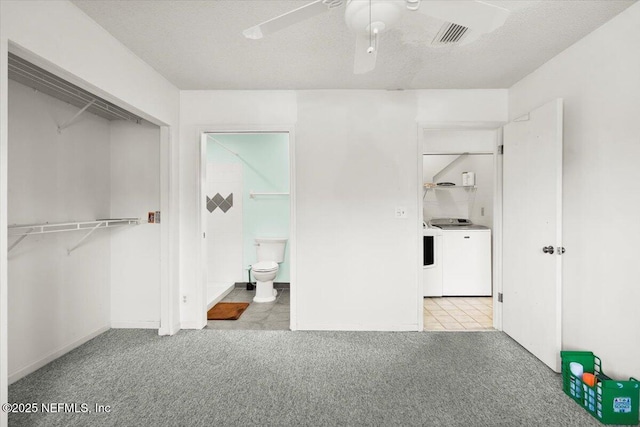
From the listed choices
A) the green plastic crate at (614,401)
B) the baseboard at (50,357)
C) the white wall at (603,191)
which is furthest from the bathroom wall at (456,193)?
the baseboard at (50,357)

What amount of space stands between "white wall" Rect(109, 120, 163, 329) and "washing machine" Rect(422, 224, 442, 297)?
3.05m

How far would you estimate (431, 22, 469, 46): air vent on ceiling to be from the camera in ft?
5.36

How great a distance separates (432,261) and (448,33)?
271 cm

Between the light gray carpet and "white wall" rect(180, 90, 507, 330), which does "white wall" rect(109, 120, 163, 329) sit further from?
"white wall" rect(180, 90, 507, 330)

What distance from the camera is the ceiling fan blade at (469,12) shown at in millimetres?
1025

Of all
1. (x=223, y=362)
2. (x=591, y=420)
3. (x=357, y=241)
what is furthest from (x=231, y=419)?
(x=591, y=420)

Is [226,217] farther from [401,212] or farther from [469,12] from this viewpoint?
[469,12]

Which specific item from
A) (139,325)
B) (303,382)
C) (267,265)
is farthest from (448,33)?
(139,325)

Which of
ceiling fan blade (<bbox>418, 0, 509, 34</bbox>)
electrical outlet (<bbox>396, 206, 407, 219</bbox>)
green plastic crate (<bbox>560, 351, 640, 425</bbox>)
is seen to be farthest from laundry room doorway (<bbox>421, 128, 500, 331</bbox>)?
ceiling fan blade (<bbox>418, 0, 509, 34</bbox>)

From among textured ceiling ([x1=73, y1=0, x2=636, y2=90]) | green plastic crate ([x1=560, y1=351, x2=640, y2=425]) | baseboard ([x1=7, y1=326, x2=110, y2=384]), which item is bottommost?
baseboard ([x1=7, y1=326, x2=110, y2=384])

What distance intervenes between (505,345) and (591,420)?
86 cm

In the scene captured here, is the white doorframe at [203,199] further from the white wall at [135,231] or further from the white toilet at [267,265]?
the white toilet at [267,265]

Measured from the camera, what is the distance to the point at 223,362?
7.23 feet

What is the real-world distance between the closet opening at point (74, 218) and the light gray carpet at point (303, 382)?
0.84ft
